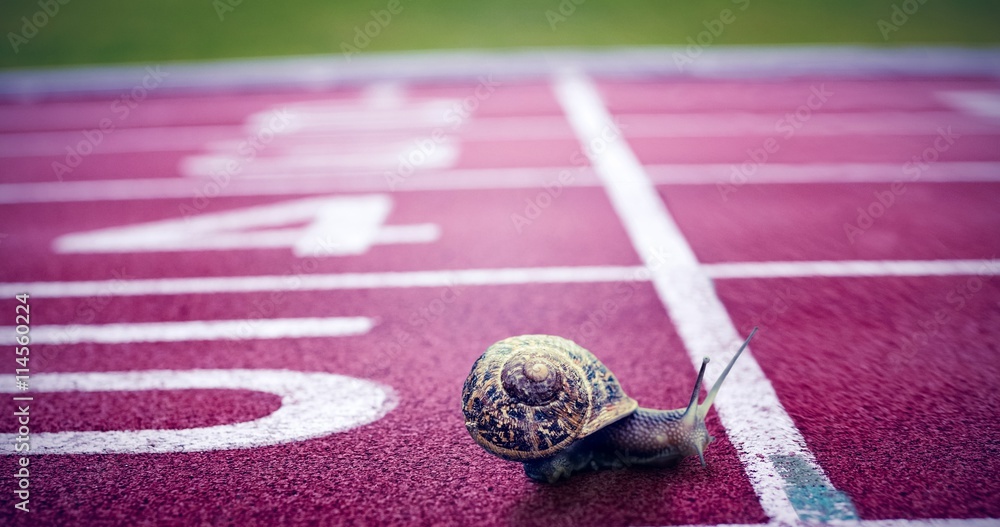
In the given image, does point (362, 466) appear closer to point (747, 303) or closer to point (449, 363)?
point (449, 363)


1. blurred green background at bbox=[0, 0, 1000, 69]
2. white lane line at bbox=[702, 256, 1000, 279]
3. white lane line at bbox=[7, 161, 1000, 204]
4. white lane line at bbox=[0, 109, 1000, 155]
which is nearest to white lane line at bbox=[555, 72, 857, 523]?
white lane line at bbox=[702, 256, 1000, 279]

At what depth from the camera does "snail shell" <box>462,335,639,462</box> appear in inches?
108

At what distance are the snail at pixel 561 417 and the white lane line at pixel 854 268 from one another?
2195mm

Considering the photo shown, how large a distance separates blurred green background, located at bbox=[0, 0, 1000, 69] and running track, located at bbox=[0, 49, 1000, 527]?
10.5ft

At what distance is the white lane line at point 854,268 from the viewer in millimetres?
5062

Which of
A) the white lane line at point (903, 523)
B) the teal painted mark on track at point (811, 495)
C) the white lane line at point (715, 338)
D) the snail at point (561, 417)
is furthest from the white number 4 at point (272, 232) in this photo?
the white lane line at point (903, 523)

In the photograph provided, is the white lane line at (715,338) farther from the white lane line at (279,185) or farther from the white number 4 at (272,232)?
the white number 4 at (272,232)

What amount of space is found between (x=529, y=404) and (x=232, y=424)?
1.54m

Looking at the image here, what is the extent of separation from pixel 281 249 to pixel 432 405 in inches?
102

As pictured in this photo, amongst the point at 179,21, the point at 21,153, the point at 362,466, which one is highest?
the point at 179,21

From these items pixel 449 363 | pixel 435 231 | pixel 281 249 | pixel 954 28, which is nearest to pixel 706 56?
pixel 954 28

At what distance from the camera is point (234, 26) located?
14.4m

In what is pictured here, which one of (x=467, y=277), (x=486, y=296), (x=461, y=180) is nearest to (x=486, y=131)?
(x=461, y=180)

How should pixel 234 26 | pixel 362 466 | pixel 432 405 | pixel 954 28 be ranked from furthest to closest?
1. pixel 234 26
2. pixel 954 28
3. pixel 432 405
4. pixel 362 466
